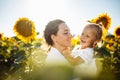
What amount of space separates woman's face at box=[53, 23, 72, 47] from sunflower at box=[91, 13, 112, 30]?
4.66 m

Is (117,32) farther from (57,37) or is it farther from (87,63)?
(57,37)

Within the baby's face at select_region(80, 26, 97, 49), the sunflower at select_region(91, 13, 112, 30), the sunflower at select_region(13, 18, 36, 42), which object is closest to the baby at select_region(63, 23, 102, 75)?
the baby's face at select_region(80, 26, 97, 49)

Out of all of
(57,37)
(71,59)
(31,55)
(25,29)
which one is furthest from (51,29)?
(25,29)

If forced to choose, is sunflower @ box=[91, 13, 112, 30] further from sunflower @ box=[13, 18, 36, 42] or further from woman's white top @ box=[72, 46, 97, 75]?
woman's white top @ box=[72, 46, 97, 75]

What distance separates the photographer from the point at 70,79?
2773 mm

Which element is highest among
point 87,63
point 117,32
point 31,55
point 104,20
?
point 87,63

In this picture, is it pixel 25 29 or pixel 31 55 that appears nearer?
pixel 31 55

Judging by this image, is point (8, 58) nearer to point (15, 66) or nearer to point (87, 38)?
point (15, 66)

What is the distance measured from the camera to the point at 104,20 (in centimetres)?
830

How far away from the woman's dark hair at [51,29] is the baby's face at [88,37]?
65 cm

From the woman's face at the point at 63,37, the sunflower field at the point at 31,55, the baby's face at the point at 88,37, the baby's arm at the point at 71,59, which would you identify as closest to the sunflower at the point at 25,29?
the sunflower field at the point at 31,55

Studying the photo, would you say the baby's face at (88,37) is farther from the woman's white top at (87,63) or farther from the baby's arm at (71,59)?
the baby's arm at (71,59)

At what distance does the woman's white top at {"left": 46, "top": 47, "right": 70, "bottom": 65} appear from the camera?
2.91m

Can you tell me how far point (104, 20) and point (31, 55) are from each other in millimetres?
3730
